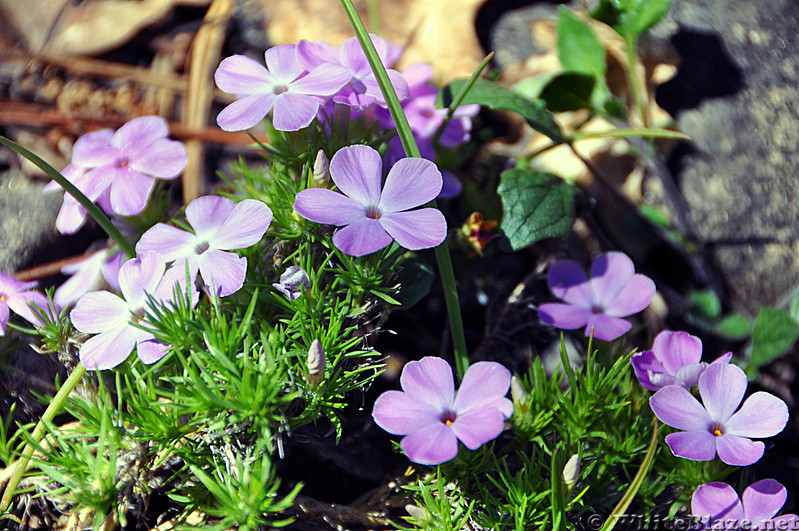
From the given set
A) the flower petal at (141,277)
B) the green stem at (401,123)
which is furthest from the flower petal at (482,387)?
the flower petal at (141,277)

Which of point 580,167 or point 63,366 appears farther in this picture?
point 580,167

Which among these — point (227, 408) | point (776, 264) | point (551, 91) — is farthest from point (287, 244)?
point (776, 264)

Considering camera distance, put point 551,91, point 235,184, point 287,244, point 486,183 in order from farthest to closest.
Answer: point 486,183, point 551,91, point 235,184, point 287,244

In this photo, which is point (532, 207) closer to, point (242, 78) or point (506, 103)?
point (506, 103)

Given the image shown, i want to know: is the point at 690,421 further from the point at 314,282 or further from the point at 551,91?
the point at 551,91

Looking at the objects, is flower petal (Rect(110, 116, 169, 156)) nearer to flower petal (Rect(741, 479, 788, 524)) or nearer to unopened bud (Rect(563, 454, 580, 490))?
unopened bud (Rect(563, 454, 580, 490))

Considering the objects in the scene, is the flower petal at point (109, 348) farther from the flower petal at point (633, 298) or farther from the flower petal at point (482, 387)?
the flower petal at point (633, 298)

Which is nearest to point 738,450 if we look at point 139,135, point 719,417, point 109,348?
point 719,417
